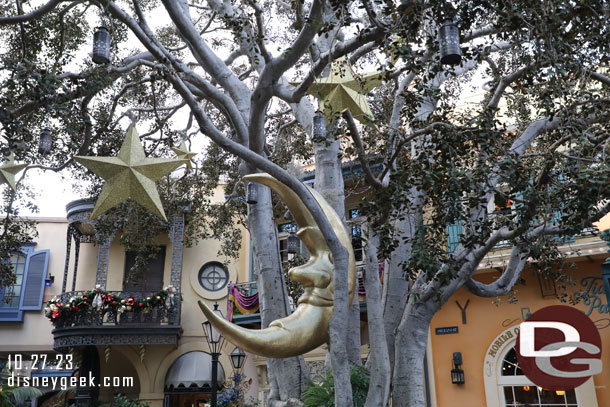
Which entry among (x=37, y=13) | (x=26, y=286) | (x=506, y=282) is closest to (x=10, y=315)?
(x=26, y=286)

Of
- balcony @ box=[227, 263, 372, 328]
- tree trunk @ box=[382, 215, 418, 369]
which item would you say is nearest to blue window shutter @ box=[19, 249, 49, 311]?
balcony @ box=[227, 263, 372, 328]

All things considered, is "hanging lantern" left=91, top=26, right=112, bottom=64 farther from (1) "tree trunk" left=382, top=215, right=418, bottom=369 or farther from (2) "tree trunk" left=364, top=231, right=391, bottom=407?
(1) "tree trunk" left=382, top=215, right=418, bottom=369

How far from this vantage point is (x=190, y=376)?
17.6m

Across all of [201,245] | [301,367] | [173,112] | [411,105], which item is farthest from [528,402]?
[201,245]

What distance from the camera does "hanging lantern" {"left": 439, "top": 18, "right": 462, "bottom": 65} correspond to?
4930mm

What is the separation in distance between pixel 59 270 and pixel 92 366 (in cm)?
435

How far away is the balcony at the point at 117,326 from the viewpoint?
55.0 feet

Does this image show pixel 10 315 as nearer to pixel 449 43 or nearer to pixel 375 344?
pixel 375 344

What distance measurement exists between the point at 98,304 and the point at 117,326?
865 mm

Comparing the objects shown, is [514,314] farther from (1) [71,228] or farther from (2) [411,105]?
(1) [71,228]

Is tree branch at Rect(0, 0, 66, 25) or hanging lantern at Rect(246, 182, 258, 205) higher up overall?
tree branch at Rect(0, 0, 66, 25)

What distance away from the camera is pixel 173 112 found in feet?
40.0

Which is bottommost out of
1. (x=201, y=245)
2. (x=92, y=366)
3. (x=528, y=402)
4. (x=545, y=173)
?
(x=528, y=402)

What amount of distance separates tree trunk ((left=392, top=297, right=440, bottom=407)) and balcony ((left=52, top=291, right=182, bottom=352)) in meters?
11.8
